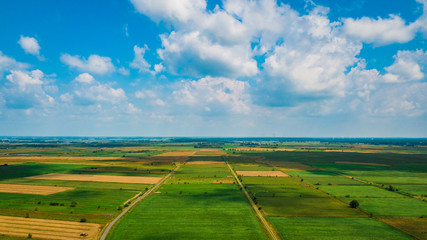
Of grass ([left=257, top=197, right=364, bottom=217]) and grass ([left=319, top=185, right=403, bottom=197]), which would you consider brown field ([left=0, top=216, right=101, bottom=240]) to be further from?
grass ([left=319, top=185, right=403, bottom=197])

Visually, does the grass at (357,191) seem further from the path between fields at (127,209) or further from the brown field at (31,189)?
the brown field at (31,189)

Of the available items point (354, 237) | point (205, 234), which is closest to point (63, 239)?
point (205, 234)

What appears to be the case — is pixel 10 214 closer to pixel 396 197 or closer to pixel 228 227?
pixel 228 227

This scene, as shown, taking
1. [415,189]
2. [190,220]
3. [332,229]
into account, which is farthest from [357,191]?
[190,220]

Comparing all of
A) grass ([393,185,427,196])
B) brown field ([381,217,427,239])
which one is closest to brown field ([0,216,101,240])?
brown field ([381,217,427,239])

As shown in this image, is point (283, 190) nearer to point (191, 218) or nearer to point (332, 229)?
point (332, 229)

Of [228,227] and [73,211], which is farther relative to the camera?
[73,211]
